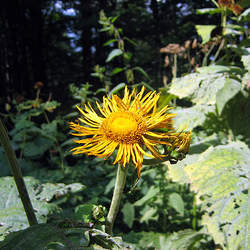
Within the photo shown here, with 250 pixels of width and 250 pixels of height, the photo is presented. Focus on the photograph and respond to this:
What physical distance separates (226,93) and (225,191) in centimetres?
53

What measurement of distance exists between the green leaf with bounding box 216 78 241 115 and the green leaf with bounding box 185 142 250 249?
23cm

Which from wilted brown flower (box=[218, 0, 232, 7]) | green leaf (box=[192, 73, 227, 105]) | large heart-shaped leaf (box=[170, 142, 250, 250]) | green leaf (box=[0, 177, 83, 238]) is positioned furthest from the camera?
wilted brown flower (box=[218, 0, 232, 7])

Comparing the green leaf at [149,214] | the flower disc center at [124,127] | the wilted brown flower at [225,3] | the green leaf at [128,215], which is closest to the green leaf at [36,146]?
the green leaf at [128,215]

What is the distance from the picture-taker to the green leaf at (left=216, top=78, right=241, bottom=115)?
1.18 metres

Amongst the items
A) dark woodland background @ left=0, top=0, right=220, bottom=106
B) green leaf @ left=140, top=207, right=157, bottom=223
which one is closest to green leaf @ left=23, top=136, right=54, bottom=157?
green leaf @ left=140, top=207, right=157, bottom=223

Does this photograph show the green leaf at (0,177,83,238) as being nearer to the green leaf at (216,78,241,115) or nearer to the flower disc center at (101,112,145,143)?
the flower disc center at (101,112,145,143)

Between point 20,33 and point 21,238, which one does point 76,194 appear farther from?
point 20,33

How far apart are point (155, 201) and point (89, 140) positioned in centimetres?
Answer: 116

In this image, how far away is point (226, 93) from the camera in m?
1.20

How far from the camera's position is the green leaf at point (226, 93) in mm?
1185

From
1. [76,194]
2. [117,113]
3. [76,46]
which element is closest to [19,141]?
[76,194]

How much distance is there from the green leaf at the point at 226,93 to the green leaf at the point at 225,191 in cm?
23

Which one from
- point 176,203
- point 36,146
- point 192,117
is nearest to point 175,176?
point 176,203

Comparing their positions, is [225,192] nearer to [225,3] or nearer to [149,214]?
[149,214]
